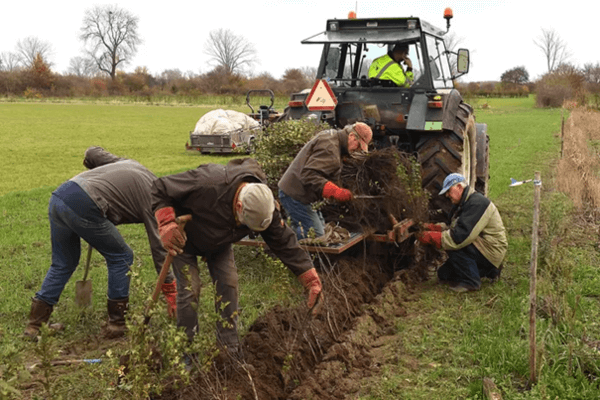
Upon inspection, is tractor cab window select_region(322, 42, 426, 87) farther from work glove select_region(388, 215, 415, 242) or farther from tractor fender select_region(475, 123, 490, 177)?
work glove select_region(388, 215, 415, 242)

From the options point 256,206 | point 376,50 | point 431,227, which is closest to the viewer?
point 256,206

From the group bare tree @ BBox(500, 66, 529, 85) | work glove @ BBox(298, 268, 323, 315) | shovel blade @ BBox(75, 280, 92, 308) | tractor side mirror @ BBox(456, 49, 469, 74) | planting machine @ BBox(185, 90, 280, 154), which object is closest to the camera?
work glove @ BBox(298, 268, 323, 315)

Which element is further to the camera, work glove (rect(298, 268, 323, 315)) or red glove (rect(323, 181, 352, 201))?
red glove (rect(323, 181, 352, 201))

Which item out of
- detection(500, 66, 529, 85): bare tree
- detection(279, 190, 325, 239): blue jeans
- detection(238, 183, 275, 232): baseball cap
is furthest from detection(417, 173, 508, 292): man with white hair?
detection(500, 66, 529, 85): bare tree

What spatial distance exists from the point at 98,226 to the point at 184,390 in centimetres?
155

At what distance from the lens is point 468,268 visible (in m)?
5.85

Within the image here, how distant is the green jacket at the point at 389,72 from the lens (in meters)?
7.44

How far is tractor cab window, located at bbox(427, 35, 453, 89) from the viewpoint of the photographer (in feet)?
25.3

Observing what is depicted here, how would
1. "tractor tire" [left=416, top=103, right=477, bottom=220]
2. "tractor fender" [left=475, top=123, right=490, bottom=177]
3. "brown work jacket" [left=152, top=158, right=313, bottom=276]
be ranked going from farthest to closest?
"tractor fender" [left=475, top=123, right=490, bottom=177], "tractor tire" [left=416, top=103, right=477, bottom=220], "brown work jacket" [left=152, top=158, right=313, bottom=276]

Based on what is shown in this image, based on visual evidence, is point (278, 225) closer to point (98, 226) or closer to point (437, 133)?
point (98, 226)

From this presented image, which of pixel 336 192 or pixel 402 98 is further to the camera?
pixel 402 98

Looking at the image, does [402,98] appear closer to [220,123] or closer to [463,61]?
[463,61]

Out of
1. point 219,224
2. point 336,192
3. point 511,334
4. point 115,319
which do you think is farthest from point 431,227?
point 115,319

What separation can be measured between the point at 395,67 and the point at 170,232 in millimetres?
4484
